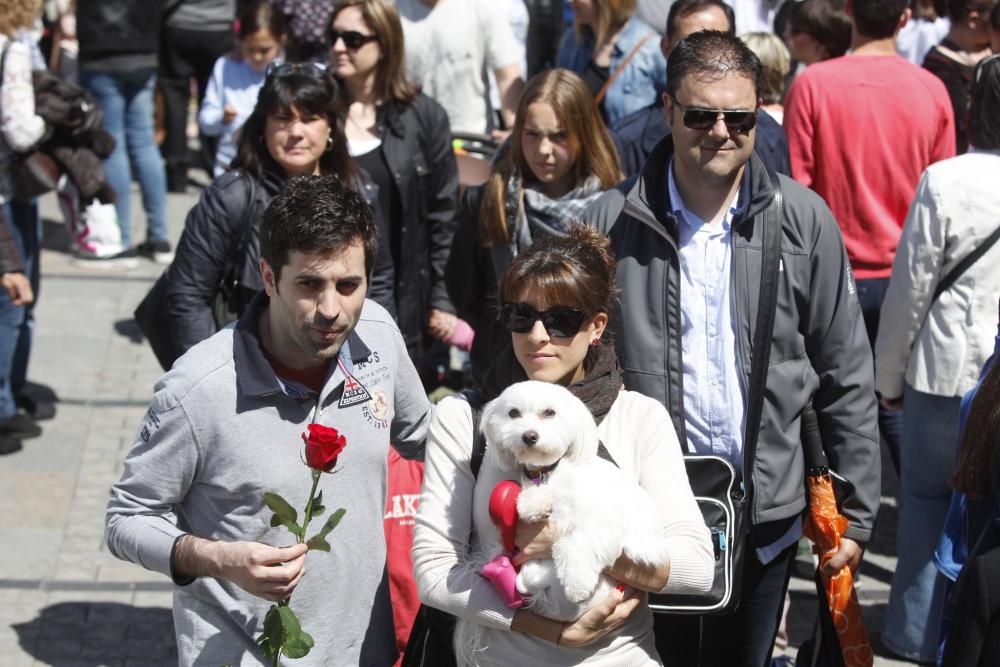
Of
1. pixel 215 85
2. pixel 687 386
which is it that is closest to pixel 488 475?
pixel 687 386

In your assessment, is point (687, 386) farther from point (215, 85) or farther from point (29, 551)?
point (215, 85)

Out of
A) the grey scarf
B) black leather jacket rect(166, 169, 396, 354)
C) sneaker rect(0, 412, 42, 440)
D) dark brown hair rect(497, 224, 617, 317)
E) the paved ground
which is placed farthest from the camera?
sneaker rect(0, 412, 42, 440)

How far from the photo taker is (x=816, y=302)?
3.85 meters

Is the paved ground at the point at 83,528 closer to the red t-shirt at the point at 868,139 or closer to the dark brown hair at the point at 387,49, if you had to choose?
the red t-shirt at the point at 868,139

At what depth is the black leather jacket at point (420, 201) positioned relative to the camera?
5668 mm

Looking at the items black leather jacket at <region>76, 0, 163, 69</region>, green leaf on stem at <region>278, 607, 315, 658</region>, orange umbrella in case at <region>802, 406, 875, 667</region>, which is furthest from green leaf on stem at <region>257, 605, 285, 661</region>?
black leather jacket at <region>76, 0, 163, 69</region>

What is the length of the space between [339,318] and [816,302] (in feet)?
4.74

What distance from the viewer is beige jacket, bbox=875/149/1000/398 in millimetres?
4742

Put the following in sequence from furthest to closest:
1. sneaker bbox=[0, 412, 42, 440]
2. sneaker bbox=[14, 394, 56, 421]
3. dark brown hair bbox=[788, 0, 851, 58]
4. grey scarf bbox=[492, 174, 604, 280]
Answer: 1. sneaker bbox=[14, 394, 56, 421]
2. sneaker bbox=[0, 412, 42, 440]
3. dark brown hair bbox=[788, 0, 851, 58]
4. grey scarf bbox=[492, 174, 604, 280]

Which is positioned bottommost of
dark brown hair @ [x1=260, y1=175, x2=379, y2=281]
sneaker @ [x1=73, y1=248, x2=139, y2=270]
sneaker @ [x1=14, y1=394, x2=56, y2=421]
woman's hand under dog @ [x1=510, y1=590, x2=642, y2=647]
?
sneaker @ [x1=73, y1=248, x2=139, y2=270]

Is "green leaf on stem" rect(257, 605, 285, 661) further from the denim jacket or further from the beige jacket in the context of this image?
the denim jacket

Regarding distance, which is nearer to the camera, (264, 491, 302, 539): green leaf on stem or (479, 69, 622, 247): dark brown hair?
(264, 491, 302, 539): green leaf on stem

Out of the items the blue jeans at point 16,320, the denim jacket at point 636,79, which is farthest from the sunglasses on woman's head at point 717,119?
the blue jeans at point 16,320

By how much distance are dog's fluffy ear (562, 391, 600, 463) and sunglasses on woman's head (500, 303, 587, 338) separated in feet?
0.83
